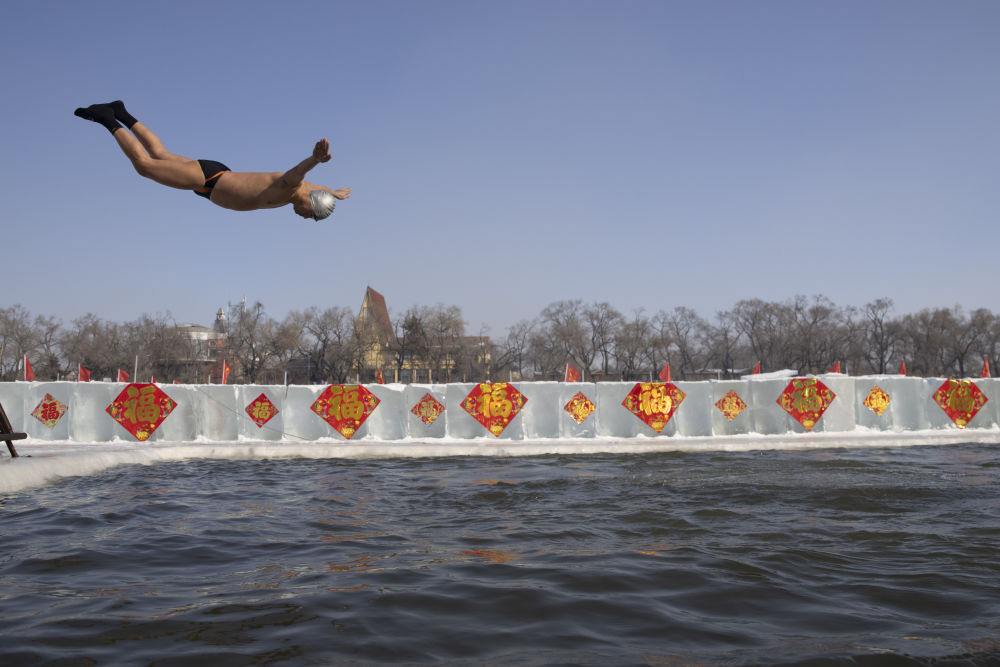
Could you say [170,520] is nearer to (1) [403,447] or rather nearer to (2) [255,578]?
(2) [255,578]

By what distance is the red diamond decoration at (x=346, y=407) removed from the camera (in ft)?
48.5

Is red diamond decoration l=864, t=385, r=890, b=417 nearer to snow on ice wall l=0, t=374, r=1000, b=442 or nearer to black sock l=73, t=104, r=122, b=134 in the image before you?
snow on ice wall l=0, t=374, r=1000, b=442

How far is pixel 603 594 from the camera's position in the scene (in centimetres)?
388

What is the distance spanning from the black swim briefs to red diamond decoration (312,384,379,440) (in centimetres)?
984

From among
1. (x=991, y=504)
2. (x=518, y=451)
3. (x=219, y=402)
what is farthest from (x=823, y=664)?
(x=219, y=402)

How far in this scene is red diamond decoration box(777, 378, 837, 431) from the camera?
50.0 ft

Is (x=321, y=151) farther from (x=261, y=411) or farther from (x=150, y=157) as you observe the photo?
(x=261, y=411)

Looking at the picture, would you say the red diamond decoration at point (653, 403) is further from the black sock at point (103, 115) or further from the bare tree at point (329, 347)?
the bare tree at point (329, 347)

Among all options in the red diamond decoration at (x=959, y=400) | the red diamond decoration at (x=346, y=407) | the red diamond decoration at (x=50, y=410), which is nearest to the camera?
the red diamond decoration at (x=50, y=410)

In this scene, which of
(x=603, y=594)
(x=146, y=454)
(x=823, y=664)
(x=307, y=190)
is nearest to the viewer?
(x=823, y=664)

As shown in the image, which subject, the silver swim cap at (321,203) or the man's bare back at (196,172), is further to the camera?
the silver swim cap at (321,203)

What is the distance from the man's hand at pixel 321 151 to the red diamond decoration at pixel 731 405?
1247 centimetres

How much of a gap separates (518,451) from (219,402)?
7045 millimetres

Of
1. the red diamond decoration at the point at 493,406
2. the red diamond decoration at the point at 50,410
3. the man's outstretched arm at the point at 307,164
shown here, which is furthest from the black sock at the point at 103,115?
the red diamond decoration at the point at 50,410
